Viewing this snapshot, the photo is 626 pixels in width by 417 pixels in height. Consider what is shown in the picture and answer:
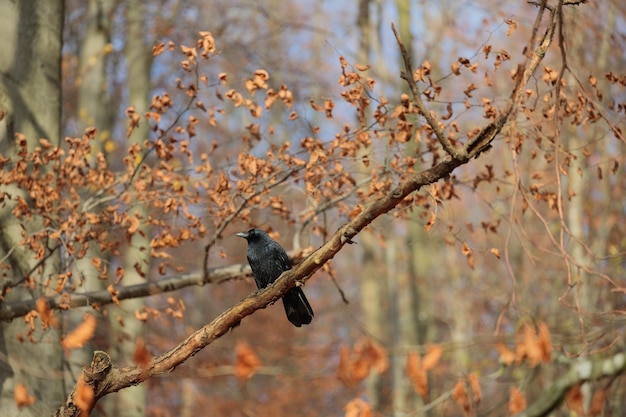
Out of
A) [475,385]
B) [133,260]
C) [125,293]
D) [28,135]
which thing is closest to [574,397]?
[475,385]

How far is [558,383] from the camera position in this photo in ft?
12.4

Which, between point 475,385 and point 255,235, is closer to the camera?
point 475,385

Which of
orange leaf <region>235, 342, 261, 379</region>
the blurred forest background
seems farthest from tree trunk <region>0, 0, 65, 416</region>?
orange leaf <region>235, 342, 261, 379</region>

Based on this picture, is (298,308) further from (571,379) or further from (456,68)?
(571,379)

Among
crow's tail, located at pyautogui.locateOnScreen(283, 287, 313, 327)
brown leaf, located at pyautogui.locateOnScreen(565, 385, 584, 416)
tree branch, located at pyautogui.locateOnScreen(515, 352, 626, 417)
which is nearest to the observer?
tree branch, located at pyautogui.locateOnScreen(515, 352, 626, 417)

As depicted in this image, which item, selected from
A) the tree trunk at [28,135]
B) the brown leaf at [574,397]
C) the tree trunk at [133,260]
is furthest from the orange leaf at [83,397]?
the tree trunk at [133,260]

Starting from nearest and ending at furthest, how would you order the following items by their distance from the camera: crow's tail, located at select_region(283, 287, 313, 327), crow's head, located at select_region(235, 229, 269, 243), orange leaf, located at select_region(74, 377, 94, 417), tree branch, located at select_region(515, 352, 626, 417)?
tree branch, located at select_region(515, 352, 626, 417), orange leaf, located at select_region(74, 377, 94, 417), crow's tail, located at select_region(283, 287, 313, 327), crow's head, located at select_region(235, 229, 269, 243)

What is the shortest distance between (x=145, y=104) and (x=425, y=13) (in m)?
9.63

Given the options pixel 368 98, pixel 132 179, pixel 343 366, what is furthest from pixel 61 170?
pixel 343 366

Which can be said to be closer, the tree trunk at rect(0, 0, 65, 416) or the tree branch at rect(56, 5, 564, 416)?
the tree branch at rect(56, 5, 564, 416)

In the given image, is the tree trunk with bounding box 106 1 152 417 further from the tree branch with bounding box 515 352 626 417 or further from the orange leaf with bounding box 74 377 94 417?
the tree branch with bounding box 515 352 626 417

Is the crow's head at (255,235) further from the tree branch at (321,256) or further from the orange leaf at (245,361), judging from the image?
the orange leaf at (245,361)

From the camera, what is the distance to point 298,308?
6664 millimetres

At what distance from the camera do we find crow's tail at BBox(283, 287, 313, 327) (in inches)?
259
